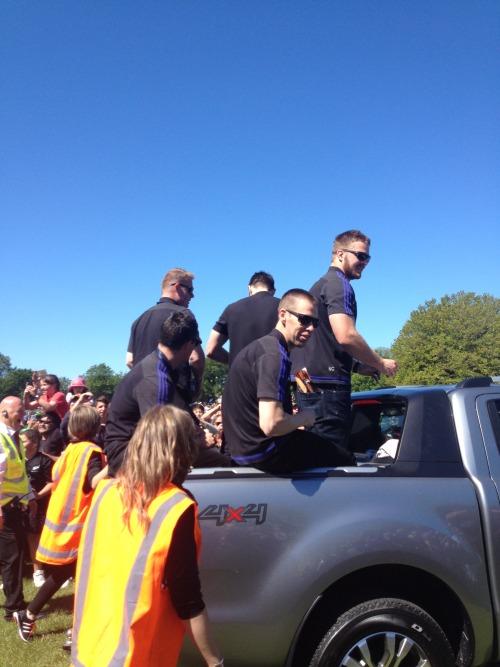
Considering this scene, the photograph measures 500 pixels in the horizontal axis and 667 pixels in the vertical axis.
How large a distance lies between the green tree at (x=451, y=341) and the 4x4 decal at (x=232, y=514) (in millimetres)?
51150

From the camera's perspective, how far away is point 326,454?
291 centimetres

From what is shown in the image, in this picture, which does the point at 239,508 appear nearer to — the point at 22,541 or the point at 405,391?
the point at 405,391

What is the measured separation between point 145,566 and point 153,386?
4.95 ft

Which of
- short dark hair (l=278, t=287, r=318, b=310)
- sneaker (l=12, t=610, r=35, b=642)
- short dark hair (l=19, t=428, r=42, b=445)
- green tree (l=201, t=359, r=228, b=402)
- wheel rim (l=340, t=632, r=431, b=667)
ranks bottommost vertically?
sneaker (l=12, t=610, r=35, b=642)

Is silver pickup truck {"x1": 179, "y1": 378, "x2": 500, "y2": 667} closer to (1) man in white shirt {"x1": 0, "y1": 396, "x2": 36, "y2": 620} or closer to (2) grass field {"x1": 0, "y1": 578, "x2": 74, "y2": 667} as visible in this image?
(2) grass field {"x1": 0, "y1": 578, "x2": 74, "y2": 667}

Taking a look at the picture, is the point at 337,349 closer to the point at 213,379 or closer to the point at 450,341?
the point at 450,341

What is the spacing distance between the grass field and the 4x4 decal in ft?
8.00

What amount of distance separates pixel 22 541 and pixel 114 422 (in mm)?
2608

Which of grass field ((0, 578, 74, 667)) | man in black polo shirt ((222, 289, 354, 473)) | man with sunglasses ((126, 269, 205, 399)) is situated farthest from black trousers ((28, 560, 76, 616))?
man in black polo shirt ((222, 289, 354, 473))

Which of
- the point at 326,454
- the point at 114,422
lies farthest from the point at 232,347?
the point at 326,454

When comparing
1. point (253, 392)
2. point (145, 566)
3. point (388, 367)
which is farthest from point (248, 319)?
point (145, 566)

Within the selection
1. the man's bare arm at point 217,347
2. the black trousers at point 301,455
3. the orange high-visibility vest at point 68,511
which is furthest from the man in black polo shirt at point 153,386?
the orange high-visibility vest at point 68,511

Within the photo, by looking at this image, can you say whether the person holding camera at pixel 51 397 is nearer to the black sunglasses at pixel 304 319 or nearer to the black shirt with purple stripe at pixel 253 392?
the black shirt with purple stripe at pixel 253 392

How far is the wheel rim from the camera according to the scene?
2590mm
